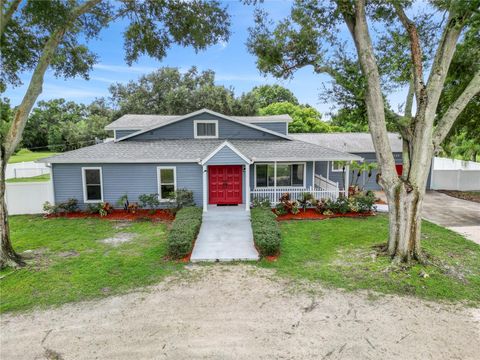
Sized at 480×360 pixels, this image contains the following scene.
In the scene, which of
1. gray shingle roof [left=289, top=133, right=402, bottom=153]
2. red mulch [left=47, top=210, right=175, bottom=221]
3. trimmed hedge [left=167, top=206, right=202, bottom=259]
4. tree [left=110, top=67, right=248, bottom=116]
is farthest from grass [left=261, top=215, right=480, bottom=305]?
tree [left=110, top=67, right=248, bottom=116]

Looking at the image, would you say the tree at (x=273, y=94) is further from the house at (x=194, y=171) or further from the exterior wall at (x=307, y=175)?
the exterior wall at (x=307, y=175)

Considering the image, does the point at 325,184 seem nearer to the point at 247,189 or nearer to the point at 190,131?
the point at 247,189

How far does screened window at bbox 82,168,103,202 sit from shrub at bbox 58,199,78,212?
19.2 inches

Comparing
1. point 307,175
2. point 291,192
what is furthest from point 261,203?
point 307,175

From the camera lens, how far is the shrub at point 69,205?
13.8 meters

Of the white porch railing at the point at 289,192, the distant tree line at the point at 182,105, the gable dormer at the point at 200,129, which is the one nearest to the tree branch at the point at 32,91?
the gable dormer at the point at 200,129

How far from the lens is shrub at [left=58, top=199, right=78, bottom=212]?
13804 mm

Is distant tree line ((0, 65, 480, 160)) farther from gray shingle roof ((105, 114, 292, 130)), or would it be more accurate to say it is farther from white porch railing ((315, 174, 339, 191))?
white porch railing ((315, 174, 339, 191))

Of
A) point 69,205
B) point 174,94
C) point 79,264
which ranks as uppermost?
point 174,94

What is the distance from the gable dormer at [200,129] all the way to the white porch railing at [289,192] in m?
4.13

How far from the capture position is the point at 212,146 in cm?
1579

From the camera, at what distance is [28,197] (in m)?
14.4

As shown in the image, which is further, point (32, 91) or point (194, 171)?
point (194, 171)

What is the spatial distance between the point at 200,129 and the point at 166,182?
4.19 metres
